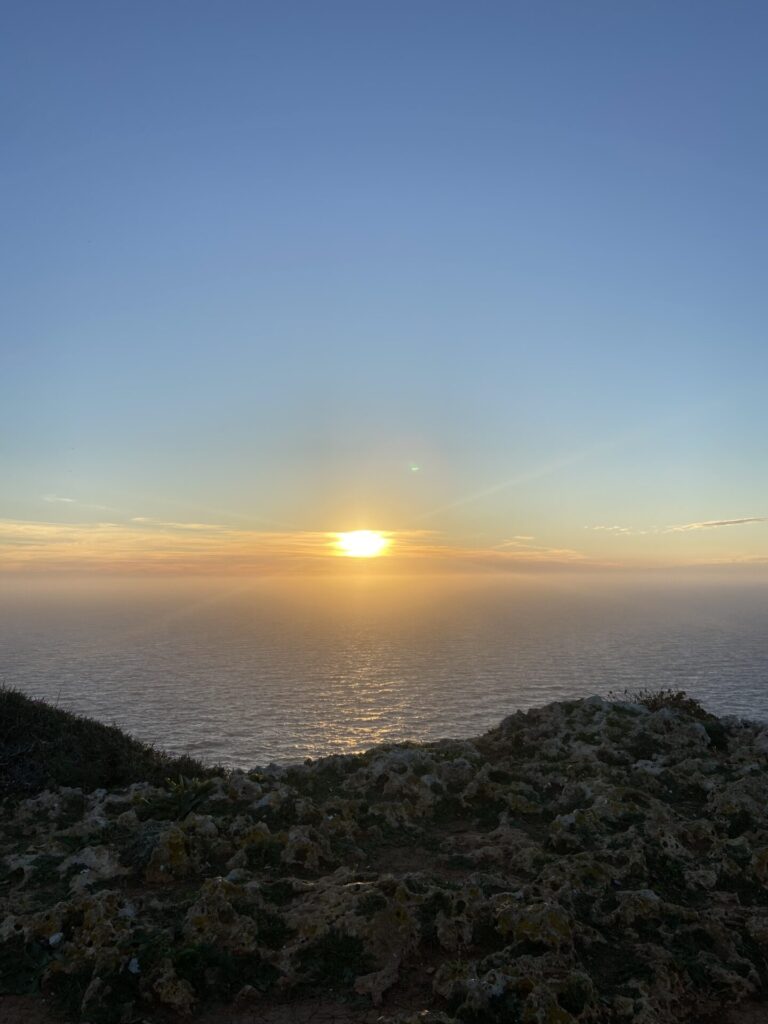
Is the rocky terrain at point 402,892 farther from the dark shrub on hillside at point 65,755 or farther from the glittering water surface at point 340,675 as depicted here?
the glittering water surface at point 340,675

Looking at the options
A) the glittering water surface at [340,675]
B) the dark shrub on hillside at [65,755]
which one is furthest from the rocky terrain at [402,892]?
the glittering water surface at [340,675]

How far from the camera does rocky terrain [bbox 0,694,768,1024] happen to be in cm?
677

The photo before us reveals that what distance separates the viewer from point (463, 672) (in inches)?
3076

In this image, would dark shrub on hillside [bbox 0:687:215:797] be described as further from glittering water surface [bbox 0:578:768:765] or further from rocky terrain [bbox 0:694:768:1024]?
glittering water surface [bbox 0:578:768:765]

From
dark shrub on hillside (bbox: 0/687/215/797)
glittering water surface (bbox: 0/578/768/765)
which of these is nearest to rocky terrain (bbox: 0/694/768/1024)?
dark shrub on hillside (bbox: 0/687/215/797)

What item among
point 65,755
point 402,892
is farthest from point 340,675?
point 402,892

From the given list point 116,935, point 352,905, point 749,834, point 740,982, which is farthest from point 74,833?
point 749,834

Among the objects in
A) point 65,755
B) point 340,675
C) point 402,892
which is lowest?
point 340,675

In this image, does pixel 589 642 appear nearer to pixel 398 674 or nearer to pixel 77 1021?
pixel 398 674

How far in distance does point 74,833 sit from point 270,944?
5421 millimetres

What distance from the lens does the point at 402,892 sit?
26.7ft

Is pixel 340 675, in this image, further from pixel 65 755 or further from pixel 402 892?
pixel 402 892

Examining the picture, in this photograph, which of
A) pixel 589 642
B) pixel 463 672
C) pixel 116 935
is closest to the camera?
pixel 116 935

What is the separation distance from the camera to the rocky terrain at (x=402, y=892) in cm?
677
